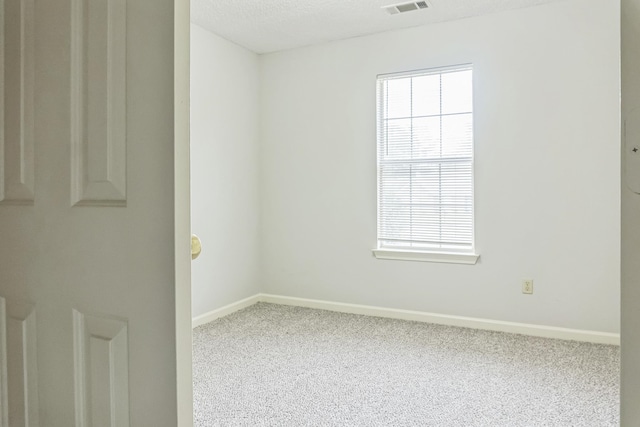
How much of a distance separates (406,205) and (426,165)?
1.24ft

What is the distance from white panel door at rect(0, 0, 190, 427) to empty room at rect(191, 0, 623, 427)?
1.39 meters

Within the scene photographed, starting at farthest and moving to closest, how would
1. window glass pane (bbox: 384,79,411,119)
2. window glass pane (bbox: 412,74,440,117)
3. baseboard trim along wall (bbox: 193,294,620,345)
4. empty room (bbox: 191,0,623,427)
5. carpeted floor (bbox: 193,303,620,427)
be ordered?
window glass pane (bbox: 384,79,411,119) → window glass pane (bbox: 412,74,440,117) → baseboard trim along wall (bbox: 193,294,620,345) → empty room (bbox: 191,0,623,427) → carpeted floor (bbox: 193,303,620,427)

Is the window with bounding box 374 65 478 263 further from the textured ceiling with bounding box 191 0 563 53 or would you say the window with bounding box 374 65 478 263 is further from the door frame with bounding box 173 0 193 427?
the door frame with bounding box 173 0 193 427

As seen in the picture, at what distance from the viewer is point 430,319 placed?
3.75m

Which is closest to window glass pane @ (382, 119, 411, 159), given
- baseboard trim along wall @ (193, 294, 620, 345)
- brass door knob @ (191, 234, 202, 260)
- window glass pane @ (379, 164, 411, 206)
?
window glass pane @ (379, 164, 411, 206)

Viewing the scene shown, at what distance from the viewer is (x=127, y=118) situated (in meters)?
0.86

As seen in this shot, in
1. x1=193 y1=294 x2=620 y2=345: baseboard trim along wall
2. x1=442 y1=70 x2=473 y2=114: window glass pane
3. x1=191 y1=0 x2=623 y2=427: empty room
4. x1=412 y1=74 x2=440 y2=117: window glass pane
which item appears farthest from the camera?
x1=412 y1=74 x2=440 y2=117: window glass pane

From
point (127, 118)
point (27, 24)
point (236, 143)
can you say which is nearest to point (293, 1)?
point (236, 143)

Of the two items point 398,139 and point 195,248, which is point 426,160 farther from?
point 195,248

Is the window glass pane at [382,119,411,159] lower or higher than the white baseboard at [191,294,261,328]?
higher

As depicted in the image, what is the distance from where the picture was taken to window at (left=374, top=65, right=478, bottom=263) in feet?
11.9

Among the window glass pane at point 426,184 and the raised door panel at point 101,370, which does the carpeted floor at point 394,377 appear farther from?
the raised door panel at point 101,370

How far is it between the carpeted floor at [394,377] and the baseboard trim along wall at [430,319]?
0.32ft

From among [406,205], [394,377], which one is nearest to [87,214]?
[394,377]
